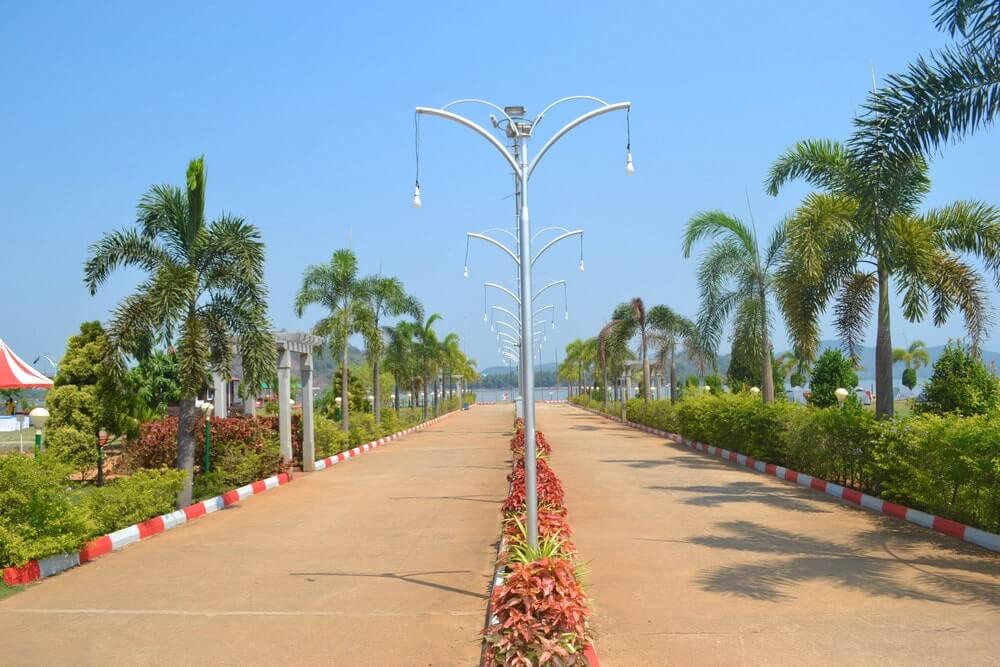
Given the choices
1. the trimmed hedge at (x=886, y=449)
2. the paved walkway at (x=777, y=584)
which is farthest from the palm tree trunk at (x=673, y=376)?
the paved walkway at (x=777, y=584)

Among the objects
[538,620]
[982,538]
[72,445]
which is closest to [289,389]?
[72,445]

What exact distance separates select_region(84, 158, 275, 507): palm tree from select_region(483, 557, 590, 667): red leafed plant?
30.0ft

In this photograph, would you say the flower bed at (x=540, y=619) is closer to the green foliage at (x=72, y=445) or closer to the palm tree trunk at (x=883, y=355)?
the palm tree trunk at (x=883, y=355)

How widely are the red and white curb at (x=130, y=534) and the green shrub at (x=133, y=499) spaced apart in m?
0.12

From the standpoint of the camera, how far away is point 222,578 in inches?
367

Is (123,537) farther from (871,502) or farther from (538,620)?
(871,502)

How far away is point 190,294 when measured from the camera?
45.8ft

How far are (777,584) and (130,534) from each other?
7878mm

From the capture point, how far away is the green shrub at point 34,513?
29.7ft

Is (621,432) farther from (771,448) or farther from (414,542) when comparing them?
(414,542)

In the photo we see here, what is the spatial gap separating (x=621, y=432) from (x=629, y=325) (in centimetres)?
688

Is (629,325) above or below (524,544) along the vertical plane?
above

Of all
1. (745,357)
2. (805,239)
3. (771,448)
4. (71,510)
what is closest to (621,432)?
(745,357)

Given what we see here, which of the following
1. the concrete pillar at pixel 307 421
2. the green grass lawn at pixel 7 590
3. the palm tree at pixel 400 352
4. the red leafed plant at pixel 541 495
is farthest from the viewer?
the palm tree at pixel 400 352
